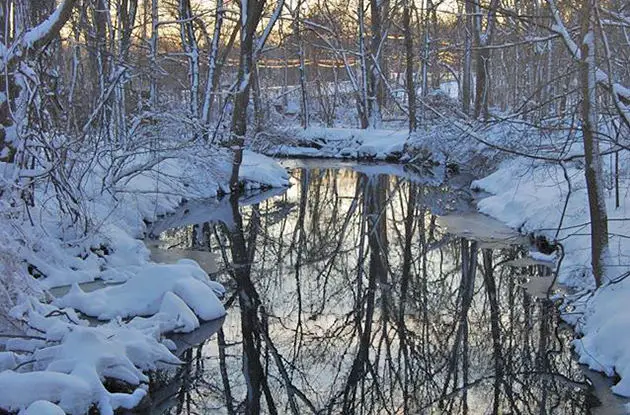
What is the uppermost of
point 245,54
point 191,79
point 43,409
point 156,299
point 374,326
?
point 245,54

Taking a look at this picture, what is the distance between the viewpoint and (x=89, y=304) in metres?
8.16

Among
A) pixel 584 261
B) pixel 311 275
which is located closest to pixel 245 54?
pixel 311 275

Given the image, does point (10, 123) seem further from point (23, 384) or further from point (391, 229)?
point (391, 229)

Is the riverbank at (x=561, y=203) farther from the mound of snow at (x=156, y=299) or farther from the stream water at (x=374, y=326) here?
the mound of snow at (x=156, y=299)

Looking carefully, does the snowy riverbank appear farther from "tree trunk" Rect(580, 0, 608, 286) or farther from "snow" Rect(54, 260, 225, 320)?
"tree trunk" Rect(580, 0, 608, 286)

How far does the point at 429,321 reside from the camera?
862cm

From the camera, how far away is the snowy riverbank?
17.9 ft

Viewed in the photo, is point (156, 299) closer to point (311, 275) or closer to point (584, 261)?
point (311, 275)

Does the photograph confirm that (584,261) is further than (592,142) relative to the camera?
Yes

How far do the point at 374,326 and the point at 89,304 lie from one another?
3.42 meters

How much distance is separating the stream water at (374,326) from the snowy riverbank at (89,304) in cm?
43

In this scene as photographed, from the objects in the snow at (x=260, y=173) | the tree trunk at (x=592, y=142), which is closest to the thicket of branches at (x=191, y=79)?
the tree trunk at (x=592, y=142)

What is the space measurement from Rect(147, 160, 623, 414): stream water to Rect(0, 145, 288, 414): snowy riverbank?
0.43 metres

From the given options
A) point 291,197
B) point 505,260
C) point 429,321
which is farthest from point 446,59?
point 429,321
